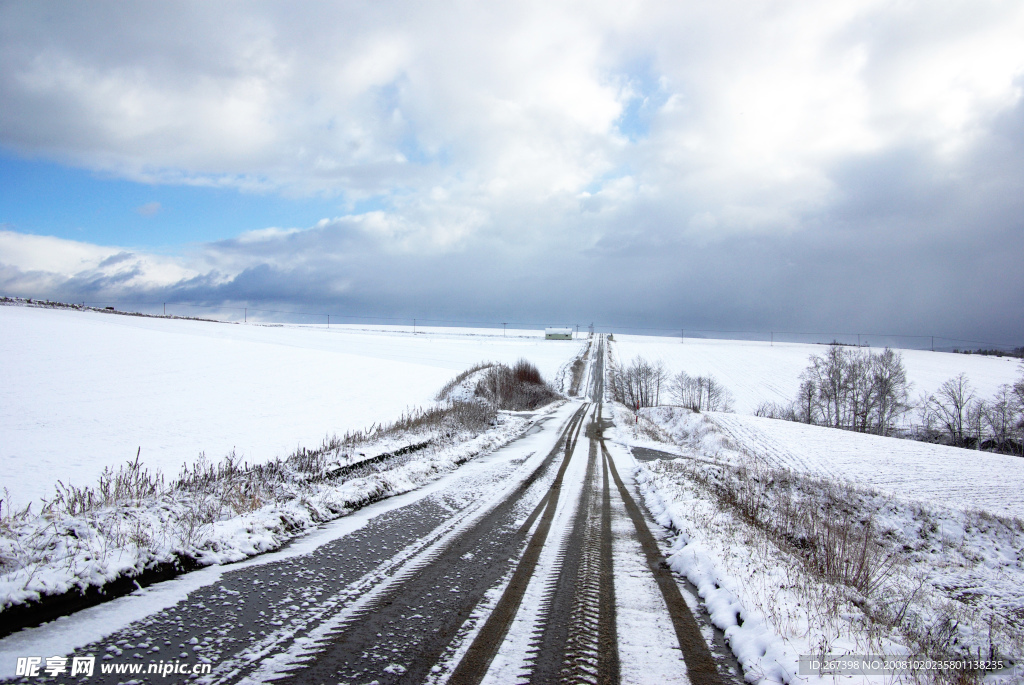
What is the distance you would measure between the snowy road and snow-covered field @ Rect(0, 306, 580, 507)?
786cm

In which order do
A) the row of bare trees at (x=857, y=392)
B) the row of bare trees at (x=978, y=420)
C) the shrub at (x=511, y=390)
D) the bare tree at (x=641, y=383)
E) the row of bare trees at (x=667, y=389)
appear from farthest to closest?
the bare tree at (x=641, y=383) < the row of bare trees at (x=667, y=389) < the row of bare trees at (x=857, y=392) < the row of bare trees at (x=978, y=420) < the shrub at (x=511, y=390)

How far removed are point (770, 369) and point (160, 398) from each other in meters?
89.5

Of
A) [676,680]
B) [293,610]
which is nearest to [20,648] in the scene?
[293,610]

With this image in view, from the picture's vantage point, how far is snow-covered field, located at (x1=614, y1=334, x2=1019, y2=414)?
68500 millimetres

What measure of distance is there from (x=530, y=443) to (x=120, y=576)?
13.5 m

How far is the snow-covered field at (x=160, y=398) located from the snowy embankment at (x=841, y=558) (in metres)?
11.3

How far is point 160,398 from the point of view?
22.5m

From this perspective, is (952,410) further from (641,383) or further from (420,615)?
(420,615)

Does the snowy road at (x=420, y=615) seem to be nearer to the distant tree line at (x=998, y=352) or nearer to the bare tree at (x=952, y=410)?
the bare tree at (x=952, y=410)

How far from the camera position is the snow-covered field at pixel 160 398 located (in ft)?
44.8

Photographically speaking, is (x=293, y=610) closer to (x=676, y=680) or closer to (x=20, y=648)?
(x=20, y=648)

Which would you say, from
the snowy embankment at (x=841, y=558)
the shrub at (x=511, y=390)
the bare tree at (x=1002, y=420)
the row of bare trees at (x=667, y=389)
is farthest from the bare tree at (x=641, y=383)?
the snowy embankment at (x=841, y=558)

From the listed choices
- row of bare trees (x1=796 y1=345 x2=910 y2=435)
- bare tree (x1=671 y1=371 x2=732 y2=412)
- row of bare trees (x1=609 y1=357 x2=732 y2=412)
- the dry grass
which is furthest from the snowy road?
bare tree (x1=671 y1=371 x2=732 y2=412)

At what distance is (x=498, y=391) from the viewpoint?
31.7 metres
